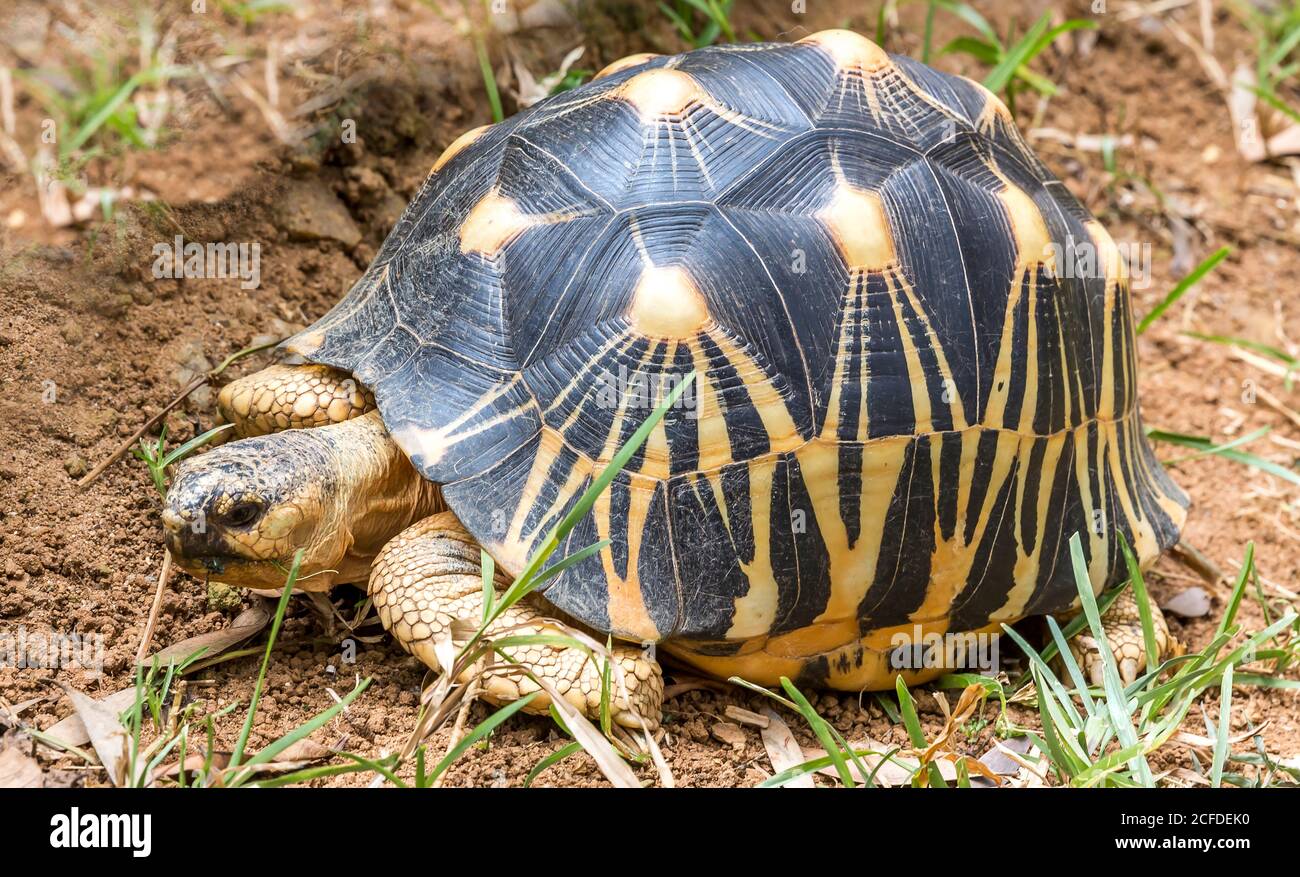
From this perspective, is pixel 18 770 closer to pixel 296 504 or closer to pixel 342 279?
pixel 296 504

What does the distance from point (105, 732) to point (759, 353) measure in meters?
1.96

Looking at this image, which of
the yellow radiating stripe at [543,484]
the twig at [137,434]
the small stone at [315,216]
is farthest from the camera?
the small stone at [315,216]

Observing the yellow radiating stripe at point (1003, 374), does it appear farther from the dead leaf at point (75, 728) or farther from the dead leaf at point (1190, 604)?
the dead leaf at point (75, 728)

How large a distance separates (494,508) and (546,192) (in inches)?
36.7

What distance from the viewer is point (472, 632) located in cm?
318

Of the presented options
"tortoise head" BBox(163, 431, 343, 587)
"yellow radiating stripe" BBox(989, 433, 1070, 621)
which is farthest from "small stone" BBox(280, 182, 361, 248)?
"yellow radiating stripe" BBox(989, 433, 1070, 621)

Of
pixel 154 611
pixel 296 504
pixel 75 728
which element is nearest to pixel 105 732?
pixel 75 728

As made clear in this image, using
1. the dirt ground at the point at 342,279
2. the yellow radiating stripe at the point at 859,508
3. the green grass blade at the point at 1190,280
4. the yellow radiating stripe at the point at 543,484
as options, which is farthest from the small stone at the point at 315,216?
the green grass blade at the point at 1190,280

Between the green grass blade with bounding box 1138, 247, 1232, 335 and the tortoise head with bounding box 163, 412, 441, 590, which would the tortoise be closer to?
the tortoise head with bounding box 163, 412, 441, 590

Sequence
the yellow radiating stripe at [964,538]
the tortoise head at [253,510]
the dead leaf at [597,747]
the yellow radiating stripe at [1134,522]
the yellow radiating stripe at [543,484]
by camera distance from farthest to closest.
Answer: the yellow radiating stripe at [1134,522]
the yellow radiating stripe at [964,538]
the yellow radiating stripe at [543,484]
the tortoise head at [253,510]
the dead leaf at [597,747]

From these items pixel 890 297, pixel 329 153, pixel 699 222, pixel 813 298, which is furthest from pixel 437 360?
pixel 329 153

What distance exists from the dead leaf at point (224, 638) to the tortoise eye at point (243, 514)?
43 centimetres

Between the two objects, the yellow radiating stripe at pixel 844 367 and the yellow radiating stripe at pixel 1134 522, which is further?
the yellow radiating stripe at pixel 1134 522

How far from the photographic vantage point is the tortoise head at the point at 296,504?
3.14m
